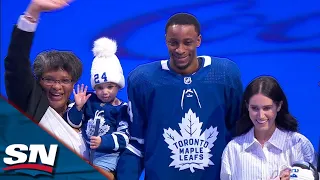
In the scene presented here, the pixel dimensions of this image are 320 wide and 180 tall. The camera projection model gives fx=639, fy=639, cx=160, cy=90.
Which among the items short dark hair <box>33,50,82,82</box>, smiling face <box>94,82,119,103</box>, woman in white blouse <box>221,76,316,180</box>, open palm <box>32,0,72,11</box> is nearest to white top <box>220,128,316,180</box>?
woman in white blouse <box>221,76,316,180</box>

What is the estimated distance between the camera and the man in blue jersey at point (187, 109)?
2.56 m

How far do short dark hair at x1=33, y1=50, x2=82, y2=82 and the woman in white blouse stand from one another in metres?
0.73

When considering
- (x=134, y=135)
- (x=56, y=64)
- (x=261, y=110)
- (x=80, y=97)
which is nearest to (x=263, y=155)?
(x=261, y=110)

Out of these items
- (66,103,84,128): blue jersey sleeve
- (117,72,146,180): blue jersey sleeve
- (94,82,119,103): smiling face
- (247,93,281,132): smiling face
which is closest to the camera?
(247,93,281,132): smiling face

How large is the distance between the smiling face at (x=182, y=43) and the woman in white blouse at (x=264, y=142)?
27 centimetres

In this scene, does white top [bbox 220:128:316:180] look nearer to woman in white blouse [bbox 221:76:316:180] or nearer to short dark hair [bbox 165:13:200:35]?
woman in white blouse [bbox 221:76:316:180]

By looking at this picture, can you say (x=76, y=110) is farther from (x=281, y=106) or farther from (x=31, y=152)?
(x=281, y=106)

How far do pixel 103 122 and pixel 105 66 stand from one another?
0.29 metres

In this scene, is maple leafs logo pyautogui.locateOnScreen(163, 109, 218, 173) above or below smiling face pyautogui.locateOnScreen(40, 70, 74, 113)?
below

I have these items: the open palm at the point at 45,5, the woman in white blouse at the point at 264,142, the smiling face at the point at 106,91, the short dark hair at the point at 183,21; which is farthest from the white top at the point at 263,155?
the open palm at the point at 45,5

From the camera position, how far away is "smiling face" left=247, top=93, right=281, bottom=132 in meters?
2.49

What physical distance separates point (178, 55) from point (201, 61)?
6.1 inches

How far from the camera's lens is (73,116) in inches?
107

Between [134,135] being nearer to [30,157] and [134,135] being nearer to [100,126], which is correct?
[100,126]
